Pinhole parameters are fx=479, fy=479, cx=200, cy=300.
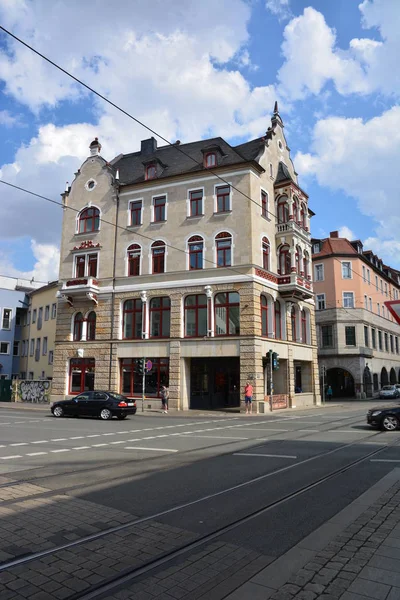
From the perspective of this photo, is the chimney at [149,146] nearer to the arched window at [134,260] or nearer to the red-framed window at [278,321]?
the arched window at [134,260]

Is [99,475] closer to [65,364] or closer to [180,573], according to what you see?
[180,573]

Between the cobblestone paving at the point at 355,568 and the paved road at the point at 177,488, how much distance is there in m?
0.50

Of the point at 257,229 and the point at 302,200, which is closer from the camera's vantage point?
the point at 257,229

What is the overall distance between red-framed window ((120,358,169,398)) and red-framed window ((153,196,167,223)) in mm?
9845

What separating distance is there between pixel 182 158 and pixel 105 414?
20.0 m

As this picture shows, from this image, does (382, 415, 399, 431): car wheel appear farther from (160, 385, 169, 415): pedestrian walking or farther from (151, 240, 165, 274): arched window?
(151, 240, 165, 274): arched window

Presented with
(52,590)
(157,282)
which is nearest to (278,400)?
(157,282)

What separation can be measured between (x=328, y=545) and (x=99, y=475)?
5.31 meters

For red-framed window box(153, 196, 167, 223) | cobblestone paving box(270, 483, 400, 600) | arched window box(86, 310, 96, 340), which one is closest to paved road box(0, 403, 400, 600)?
cobblestone paving box(270, 483, 400, 600)

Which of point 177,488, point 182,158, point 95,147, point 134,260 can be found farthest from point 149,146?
point 177,488

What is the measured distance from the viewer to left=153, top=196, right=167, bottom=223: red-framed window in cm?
3350

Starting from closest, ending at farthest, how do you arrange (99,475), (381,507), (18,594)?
(18,594) < (381,507) < (99,475)

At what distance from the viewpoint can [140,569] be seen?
470cm

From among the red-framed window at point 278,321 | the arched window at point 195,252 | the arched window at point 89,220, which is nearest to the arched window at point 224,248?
the arched window at point 195,252
